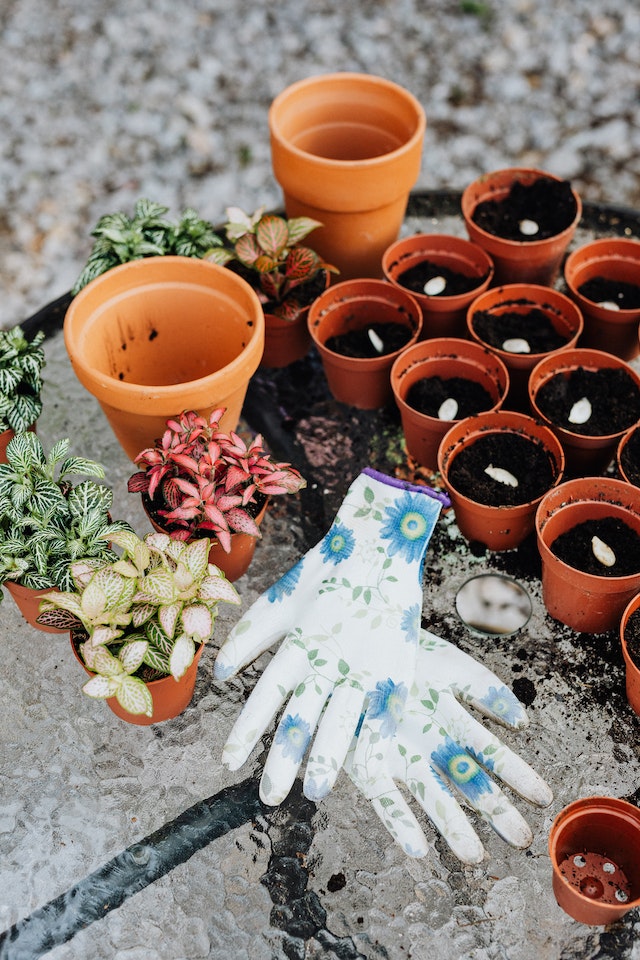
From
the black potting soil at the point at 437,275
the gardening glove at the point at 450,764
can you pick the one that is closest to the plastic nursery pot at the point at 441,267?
the black potting soil at the point at 437,275

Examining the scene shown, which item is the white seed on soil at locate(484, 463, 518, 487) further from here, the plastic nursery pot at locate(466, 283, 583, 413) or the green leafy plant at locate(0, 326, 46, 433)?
the green leafy plant at locate(0, 326, 46, 433)

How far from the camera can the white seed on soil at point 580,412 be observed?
1.75 m

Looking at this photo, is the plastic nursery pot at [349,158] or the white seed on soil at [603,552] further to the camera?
the plastic nursery pot at [349,158]

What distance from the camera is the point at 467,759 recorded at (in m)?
1.36

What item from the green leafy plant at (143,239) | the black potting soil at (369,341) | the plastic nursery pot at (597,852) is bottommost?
the plastic nursery pot at (597,852)

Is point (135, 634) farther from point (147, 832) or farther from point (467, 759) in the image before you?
point (467, 759)

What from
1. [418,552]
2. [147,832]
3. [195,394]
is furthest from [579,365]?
[147,832]

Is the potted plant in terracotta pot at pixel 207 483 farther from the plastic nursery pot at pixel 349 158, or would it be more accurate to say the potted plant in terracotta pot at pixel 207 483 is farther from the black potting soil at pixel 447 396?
the plastic nursery pot at pixel 349 158

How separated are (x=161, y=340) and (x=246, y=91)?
199 centimetres

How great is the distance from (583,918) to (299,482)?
2.84ft

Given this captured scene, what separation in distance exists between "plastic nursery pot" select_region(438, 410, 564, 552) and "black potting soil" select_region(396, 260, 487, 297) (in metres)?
0.45

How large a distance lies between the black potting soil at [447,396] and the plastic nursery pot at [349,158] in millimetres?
449

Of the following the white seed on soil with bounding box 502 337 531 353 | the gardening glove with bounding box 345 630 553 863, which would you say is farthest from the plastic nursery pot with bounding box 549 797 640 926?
the white seed on soil with bounding box 502 337 531 353

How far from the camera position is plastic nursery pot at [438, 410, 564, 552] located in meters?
1.59
